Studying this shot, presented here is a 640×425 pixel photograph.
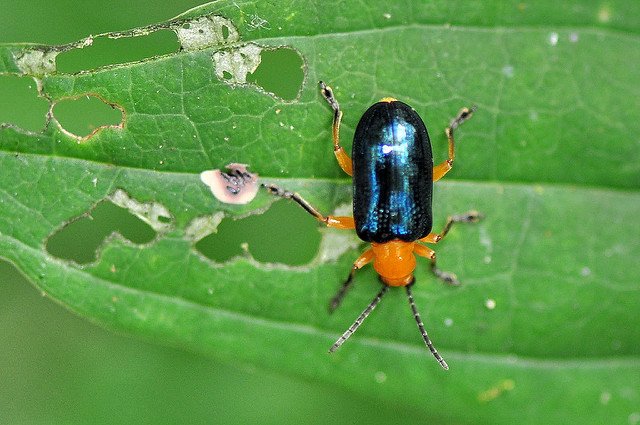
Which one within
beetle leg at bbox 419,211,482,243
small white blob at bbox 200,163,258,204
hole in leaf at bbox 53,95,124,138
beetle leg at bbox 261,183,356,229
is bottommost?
beetle leg at bbox 419,211,482,243

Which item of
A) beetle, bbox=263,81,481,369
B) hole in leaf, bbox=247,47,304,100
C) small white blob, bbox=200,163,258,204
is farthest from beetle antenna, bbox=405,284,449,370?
hole in leaf, bbox=247,47,304,100

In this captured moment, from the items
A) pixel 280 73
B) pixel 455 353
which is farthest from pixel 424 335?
pixel 280 73

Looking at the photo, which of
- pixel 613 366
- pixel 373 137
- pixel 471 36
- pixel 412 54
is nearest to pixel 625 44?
pixel 471 36

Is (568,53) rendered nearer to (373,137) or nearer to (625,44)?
(625,44)

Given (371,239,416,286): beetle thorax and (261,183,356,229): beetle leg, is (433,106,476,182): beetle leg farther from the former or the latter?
(261,183,356,229): beetle leg

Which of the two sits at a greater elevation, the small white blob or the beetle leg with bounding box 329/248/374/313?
the small white blob

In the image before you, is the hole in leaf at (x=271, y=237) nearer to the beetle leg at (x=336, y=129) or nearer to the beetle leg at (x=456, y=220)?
the beetle leg at (x=336, y=129)
